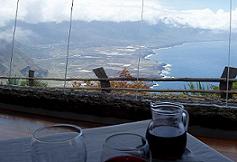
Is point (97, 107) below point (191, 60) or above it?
below

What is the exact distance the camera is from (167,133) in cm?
91

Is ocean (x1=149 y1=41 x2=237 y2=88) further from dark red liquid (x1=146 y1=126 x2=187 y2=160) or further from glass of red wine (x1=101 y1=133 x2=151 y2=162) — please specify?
glass of red wine (x1=101 y1=133 x2=151 y2=162)

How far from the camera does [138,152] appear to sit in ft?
2.26

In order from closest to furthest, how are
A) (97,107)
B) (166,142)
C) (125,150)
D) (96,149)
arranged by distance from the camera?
(125,150) < (166,142) < (96,149) < (97,107)

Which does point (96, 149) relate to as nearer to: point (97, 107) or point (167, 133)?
point (167, 133)

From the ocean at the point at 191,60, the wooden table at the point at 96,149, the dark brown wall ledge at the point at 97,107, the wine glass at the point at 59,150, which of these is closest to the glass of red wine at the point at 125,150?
the wine glass at the point at 59,150

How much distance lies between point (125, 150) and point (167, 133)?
0.84 ft

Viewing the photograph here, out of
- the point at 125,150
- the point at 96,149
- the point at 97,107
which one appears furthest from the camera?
the point at 97,107

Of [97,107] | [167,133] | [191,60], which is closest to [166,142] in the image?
[167,133]

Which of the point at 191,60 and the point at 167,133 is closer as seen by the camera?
the point at 167,133

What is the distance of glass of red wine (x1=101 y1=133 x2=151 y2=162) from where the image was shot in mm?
682

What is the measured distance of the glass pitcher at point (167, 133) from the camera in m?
0.90

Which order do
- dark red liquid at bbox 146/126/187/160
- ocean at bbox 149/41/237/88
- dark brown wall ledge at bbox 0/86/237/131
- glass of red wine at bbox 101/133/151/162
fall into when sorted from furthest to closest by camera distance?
ocean at bbox 149/41/237/88
dark brown wall ledge at bbox 0/86/237/131
dark red liquid at bbox 146/126/187/160
glass of red wine at bbox 101/133/151/162

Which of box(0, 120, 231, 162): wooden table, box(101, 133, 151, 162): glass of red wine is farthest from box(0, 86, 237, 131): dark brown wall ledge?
box(101, 133, 151, 162): glass of red wine
